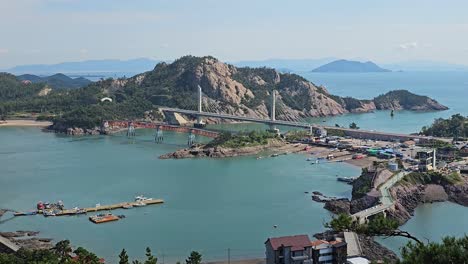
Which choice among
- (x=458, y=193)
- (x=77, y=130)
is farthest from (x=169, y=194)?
(x=77, y=130)

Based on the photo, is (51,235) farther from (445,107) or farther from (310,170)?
(445,107)

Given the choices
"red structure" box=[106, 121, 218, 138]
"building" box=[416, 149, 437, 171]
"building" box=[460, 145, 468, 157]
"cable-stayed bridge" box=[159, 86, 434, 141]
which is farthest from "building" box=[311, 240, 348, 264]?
"red structure" box=[106, 121, 218, 138]

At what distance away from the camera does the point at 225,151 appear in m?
23.9

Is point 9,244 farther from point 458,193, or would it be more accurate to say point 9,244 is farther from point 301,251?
point 458,193

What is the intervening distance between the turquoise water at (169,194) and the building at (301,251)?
5.21 feet

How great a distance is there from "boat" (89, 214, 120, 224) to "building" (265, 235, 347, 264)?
5.21 meters

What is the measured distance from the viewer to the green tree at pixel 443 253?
4.46m

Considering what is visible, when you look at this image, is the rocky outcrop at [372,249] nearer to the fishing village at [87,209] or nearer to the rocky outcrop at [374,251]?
the rocky outcrop at [374,251]

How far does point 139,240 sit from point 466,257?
900 cm

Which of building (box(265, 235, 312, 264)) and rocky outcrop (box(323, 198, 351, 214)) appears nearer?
building (box(265, 235, 312, 264))

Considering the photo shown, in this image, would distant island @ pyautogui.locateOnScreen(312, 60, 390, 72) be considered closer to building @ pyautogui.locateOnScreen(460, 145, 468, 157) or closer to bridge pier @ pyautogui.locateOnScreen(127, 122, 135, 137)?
bridge pier @ pyautogui.locateOnScreen(127, 122, 135, 137)

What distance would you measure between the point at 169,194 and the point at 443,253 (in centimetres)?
1292

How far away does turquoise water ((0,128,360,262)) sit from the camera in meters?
12.6

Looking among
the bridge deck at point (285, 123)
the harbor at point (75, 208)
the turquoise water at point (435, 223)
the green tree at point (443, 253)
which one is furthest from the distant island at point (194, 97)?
the green tree at point (443, 253)
